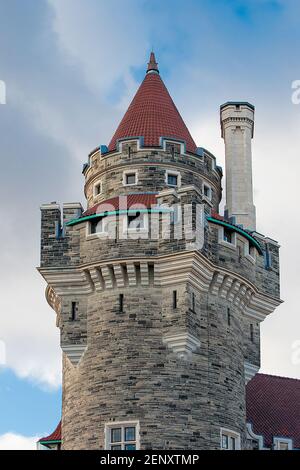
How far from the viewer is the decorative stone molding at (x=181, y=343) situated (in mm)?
→ 33031

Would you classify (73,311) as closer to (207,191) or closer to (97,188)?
(97,188)

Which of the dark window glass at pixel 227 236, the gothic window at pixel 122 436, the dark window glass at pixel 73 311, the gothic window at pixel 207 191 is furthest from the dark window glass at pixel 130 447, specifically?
the gothic window at pixel 207 191

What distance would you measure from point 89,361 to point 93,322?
44.8 inches

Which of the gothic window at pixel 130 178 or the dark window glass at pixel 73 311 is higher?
the gothic window at pixel 130 178

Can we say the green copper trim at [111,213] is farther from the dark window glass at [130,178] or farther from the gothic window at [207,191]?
the gothic window at [207,191]

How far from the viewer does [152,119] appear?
125 feet

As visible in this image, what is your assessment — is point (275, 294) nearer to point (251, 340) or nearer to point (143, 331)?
point (251, 340)

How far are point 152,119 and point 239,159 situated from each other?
486 cm

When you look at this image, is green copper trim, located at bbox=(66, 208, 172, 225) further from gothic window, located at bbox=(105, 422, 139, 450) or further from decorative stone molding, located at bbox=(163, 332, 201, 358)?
gothic window, located at bbox=(105, 422, 139, 450)

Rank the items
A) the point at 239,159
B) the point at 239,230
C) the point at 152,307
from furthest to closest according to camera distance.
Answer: the point at 239,159
the point at 239,230
the point at 152,307

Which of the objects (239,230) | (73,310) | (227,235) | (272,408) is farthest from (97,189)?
(272,408)

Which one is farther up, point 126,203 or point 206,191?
point 206,191

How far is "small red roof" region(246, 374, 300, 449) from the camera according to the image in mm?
38875

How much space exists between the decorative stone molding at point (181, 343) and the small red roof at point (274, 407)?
5866mm
